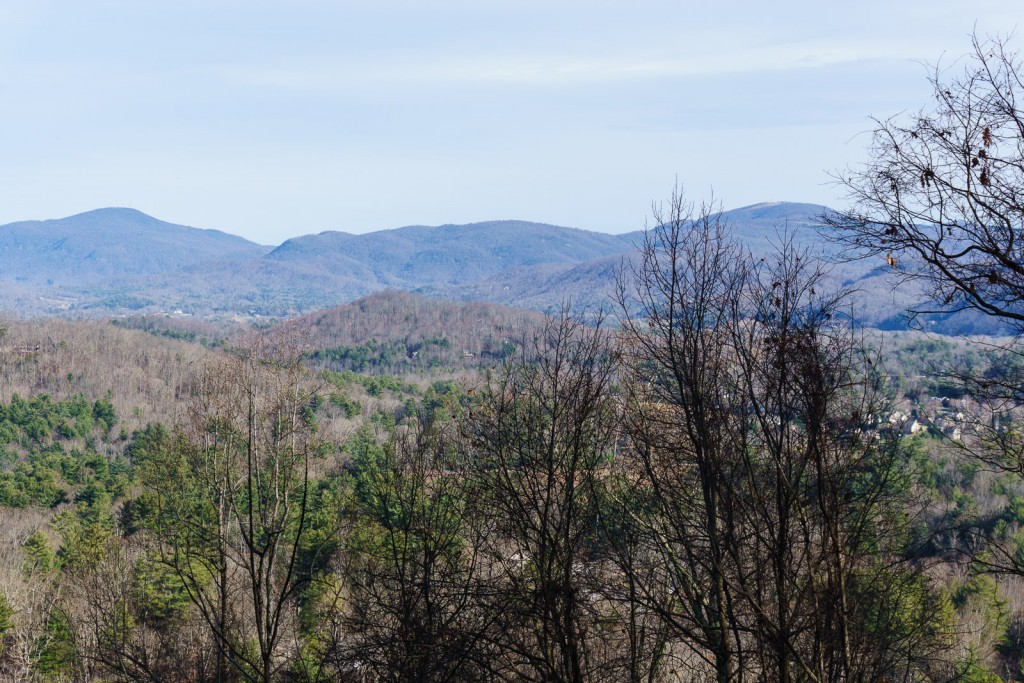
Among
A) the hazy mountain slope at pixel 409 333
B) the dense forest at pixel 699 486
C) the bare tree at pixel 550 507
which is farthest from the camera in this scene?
the hazy mountain slope at pixel 409 333

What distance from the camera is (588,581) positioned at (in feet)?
24.6

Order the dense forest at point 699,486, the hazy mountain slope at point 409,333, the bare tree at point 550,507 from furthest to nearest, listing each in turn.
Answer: the hazy mountain slope at point 409,333 < the bare tree at point 550,507 < the dense forest at point 699,486

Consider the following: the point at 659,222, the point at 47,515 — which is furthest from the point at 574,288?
the point at 659,222

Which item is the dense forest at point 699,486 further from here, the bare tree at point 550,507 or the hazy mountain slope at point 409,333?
the hazy mountain slope at point 409,333

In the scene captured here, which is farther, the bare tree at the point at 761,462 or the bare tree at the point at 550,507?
the bare tree at the point at 550,507

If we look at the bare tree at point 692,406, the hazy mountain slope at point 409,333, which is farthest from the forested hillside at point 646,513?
the hazy mountain slope at point 409,333

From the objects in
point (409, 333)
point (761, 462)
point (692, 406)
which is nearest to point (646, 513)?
point (761, 462)

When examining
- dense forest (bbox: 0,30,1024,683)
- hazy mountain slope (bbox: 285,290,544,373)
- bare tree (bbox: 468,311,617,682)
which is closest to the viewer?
dense forest (bbox: 0,30,1024,683)

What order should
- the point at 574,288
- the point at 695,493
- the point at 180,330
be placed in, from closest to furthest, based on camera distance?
the point at 695,493
the point at 180,330
the point at 574,288

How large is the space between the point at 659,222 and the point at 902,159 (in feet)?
8.64

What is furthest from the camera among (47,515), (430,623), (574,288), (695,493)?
(574,288)

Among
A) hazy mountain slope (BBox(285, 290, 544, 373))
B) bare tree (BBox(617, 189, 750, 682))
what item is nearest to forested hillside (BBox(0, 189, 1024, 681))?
bare tree (BBox(617, 189, 750, 682))

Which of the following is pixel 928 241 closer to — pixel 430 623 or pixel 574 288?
pixel 430 623

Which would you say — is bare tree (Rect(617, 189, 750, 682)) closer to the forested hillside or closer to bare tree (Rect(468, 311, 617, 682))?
the forested hillside
